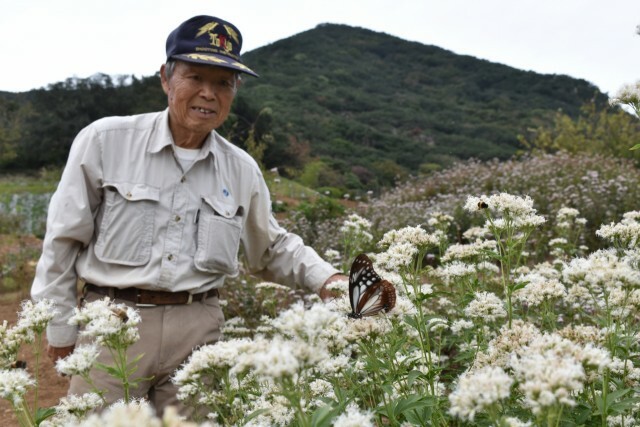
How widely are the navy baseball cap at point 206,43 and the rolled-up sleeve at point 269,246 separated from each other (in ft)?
3.27

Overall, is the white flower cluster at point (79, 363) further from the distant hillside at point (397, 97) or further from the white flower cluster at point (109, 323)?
the distant hillside at point (397, 97)

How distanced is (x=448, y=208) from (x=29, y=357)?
7.94m

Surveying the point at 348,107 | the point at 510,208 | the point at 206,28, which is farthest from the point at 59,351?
the point at 348,107

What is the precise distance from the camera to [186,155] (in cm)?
399

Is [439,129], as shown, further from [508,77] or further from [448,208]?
[448,208]

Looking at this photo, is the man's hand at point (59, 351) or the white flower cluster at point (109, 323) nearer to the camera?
the white flower cluster at point (109, 323)

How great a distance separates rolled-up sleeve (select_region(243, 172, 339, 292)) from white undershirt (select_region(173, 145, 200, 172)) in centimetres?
55

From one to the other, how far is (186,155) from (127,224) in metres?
0.64

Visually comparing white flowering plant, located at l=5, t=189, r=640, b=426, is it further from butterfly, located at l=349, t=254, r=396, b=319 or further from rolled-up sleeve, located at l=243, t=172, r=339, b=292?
rolled-up sleeve, located at l=243, t=172, r=339, b=292

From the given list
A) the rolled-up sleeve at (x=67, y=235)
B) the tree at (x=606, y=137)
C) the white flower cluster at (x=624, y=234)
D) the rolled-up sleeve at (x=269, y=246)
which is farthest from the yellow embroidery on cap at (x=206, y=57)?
the tree at (x=606, y=137)

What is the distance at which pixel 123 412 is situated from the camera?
88 centimetres

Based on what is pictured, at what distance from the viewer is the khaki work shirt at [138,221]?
3623mm

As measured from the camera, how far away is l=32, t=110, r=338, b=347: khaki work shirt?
362cm

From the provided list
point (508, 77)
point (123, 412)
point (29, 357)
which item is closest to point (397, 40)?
point (508, 77)
